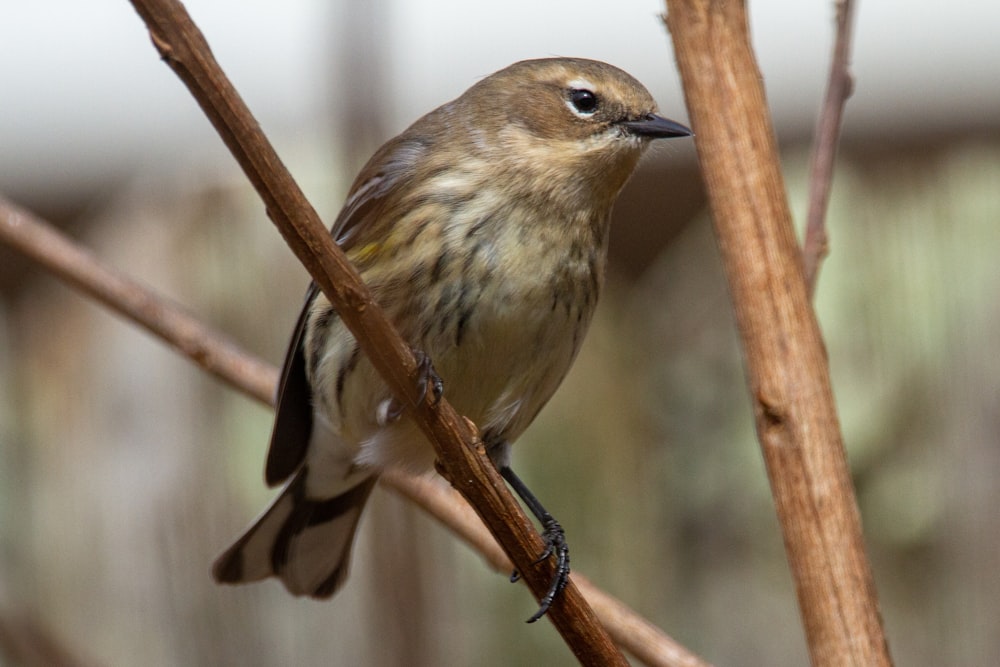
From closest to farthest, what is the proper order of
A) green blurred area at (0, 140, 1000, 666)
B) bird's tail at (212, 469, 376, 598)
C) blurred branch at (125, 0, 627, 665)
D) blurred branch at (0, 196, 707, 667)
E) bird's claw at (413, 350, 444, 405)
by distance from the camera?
1. blurred branch at (125, 0, 627, 665)
2. bird's claw at (413, 350, 444, 405)
3. blurred branch at (0, 196, 707, 667)
4. bird's tail at (212, 469, 376, 598)
5. green blurred area at (0, 140, 1000, 666)

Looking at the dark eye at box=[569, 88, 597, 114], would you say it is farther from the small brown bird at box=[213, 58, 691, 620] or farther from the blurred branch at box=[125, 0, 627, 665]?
the blurred branch at box=[125, 0, 627, 665]

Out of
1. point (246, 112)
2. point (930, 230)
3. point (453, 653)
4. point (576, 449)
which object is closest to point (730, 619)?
point (576, 449)

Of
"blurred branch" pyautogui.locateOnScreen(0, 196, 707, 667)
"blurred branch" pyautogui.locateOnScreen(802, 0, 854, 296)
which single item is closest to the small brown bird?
"blurred branch" pyautogui.locateOnScreen(0, 196, 707, 667)

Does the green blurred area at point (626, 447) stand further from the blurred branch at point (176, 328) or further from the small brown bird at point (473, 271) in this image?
the blurred branch at point (176, 328)

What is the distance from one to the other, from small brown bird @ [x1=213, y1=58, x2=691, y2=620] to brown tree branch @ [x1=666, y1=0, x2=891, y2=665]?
717 millimetres

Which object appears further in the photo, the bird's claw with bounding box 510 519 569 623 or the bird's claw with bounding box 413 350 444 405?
the bird's claw with bounding box 510 519 569 623

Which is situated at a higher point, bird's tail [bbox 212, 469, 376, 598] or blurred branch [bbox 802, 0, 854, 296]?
blurred branch [bbox 802, 0, 854, 296]

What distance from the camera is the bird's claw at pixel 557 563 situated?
195cm

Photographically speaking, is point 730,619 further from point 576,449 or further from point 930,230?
point 930,230

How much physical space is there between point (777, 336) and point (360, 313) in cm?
67

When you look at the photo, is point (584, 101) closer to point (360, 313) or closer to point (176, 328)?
point (176, 328)

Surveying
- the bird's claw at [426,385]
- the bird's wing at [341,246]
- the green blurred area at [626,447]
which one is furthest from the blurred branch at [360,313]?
the green blurred area at [626,447]

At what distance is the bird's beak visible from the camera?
9.34 ft

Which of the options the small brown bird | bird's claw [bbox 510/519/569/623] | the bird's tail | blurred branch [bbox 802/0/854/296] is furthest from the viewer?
the bird's tail
